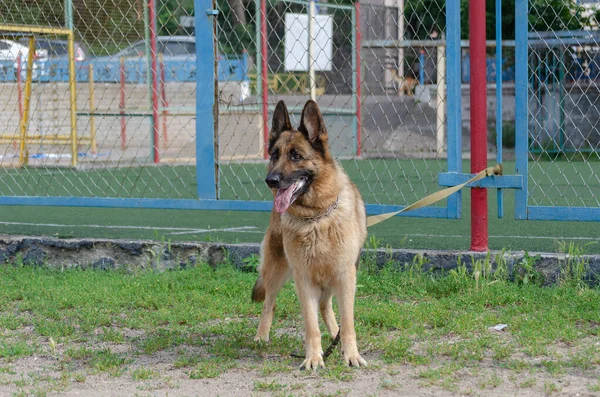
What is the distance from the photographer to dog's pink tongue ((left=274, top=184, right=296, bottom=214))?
417cm

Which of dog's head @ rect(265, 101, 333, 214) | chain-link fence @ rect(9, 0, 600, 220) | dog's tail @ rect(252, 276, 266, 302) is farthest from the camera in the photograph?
chain-link fence @ rect(9, 0, 600, 220)

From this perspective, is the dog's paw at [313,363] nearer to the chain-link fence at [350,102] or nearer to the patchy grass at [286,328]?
the patchy grass at [286,328]

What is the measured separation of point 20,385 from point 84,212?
18.9 feet

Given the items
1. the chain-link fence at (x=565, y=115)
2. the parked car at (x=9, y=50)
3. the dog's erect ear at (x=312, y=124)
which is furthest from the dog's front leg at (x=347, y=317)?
the parked car at (x=9, y=50)

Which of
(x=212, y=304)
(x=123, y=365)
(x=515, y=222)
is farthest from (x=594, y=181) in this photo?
(x=123, y=365)

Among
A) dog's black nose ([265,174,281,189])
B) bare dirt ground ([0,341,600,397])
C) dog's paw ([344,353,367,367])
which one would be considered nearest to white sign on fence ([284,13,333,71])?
dog's black nose ([265,174,281,189])

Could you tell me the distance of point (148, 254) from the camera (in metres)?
6.60

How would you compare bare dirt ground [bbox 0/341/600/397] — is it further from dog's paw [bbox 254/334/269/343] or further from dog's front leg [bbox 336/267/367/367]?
dog's paw [bbox 254/334/269/343]

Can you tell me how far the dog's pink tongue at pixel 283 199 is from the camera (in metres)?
4.17

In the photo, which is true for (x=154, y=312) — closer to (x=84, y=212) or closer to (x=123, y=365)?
(x=123, y=365)

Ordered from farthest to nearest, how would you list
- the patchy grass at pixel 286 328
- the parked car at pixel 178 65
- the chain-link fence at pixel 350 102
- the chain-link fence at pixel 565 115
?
the chain-link fence at pixel 350 102, the parked car at pixel 178 65, the chain-link fence at pixel 565 115, the patchy grass at pixel 286 328

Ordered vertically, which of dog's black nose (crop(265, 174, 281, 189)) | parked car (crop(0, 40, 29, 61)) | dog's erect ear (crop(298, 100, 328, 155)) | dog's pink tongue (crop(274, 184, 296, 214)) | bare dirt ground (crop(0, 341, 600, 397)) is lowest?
bare dirt ground (crop(0, 341, 600, 397))

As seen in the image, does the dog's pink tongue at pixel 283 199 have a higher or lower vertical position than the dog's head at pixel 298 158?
lower

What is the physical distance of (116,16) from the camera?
9.66 meters
